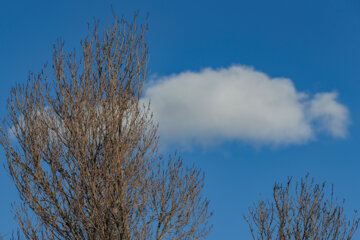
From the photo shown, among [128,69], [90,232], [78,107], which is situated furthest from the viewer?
[128,69]

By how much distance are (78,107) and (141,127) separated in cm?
142

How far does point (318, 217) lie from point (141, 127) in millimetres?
4147

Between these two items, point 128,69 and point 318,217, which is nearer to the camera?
point 318,217

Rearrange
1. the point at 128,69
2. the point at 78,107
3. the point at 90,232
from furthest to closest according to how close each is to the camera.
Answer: the point at 128,69 → the point at 78,107 → the point at 90,232

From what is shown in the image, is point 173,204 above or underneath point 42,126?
underneath

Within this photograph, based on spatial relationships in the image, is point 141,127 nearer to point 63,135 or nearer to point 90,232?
point 63,135

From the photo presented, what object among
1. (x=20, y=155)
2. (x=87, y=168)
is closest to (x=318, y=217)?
(x=87, y=168)

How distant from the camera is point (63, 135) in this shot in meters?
11.5

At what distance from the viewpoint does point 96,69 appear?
12250mm

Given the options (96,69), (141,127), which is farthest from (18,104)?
(141,127)

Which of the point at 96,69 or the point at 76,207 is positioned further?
the point at 96,69

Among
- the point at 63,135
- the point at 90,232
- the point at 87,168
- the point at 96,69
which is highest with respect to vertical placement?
the point at 96,69

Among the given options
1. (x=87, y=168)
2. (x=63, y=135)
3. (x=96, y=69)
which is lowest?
(x=87, y=168)

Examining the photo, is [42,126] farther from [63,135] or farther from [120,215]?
[120,215]
